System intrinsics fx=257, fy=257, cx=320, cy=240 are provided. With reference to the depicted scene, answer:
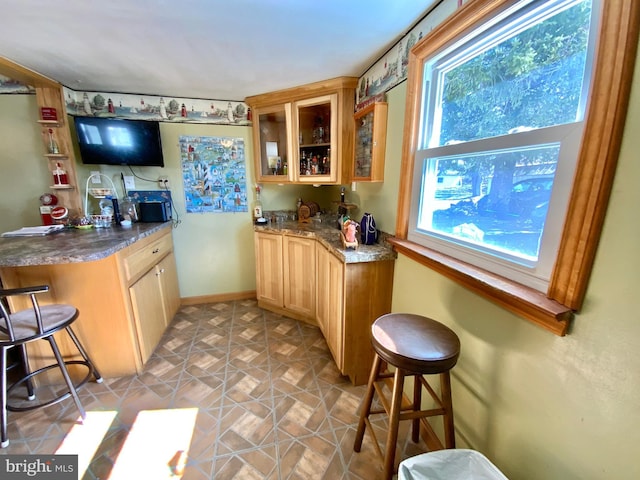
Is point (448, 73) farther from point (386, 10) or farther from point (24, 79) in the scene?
point (24, 79)

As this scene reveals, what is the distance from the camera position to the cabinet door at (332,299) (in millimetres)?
1705

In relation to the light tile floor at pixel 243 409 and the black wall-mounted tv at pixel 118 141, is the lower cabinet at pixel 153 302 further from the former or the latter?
the black wall-mounted tv at pixel 118 141

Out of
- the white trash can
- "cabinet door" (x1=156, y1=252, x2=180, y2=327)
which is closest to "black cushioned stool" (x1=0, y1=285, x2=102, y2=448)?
"cabinet door" (x1=156, y1=252, x2=180, y2=327)

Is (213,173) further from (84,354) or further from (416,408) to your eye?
(416,408)

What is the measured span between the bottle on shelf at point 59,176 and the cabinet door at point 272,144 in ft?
5.43

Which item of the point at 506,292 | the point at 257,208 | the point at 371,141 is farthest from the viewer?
the point at 257,208

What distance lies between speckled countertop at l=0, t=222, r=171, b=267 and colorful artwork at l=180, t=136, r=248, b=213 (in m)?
0.72

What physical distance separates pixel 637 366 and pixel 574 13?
1011 millimetres

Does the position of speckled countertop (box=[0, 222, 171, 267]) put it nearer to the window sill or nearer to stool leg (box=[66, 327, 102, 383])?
stool leg (box=[66, 327, 102, 383])

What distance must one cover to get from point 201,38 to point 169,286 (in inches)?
83.2

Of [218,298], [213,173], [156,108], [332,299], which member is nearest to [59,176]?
[156,108]

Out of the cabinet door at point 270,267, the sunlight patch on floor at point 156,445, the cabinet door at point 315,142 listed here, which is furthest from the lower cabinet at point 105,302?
the cabinet door at point 315,142

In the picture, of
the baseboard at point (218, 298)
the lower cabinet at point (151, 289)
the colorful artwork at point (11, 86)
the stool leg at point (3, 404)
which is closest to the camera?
the stool leg at point (3, 404)

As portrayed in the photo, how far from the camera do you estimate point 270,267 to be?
266cm
